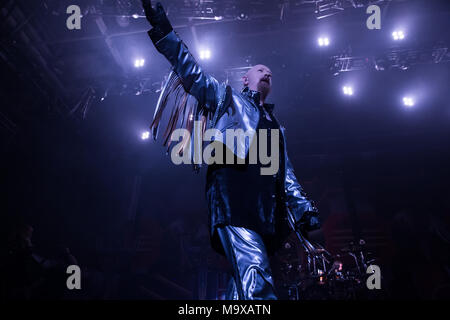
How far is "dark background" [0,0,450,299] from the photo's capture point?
8.41 meters

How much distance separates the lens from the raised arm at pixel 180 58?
2018mm

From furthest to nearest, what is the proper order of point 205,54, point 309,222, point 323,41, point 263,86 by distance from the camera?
point 205,54, point 323,41, point 263,86, point 309,222

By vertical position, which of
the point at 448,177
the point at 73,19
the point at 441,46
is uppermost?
the point at 73,19

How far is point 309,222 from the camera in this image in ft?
7.28

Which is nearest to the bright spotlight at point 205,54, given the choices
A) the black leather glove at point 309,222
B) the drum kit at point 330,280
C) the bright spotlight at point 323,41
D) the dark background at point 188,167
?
the dark background at point 188,167

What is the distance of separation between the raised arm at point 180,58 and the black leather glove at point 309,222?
1.17 m

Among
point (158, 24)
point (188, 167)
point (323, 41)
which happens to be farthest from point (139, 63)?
point (158, 24)

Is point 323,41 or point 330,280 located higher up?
point 323,41

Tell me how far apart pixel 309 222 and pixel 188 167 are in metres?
9.74

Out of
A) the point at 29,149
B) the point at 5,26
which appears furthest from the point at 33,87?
the point at 29,149

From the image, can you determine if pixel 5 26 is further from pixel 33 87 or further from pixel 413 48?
pixel 413 48

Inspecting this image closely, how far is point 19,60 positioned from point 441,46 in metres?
12.5

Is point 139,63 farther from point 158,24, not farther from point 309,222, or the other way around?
point 309,222

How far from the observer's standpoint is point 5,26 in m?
7.94
